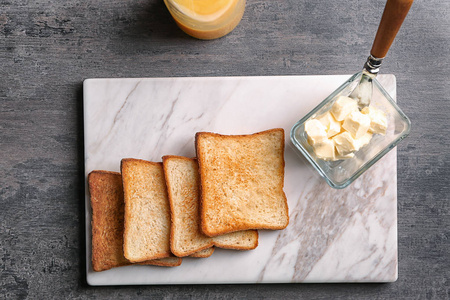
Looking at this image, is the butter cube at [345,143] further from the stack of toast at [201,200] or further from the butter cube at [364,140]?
the stack of toast at [201,200]

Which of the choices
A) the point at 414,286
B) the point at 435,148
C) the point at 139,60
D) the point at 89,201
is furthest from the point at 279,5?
the point at 414,286

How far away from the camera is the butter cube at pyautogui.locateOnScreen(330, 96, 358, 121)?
1094 mm

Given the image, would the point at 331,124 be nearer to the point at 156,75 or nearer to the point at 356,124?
the point at 356,124

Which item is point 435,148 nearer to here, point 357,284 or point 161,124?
point 357,284

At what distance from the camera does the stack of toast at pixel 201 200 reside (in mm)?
1238

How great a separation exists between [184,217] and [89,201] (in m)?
0.33

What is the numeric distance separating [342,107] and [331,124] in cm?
5

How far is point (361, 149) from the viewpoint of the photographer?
1.19 metres

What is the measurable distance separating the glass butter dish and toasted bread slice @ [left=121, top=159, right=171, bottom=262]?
0.45 metres

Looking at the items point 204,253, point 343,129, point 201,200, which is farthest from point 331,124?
point 204,253

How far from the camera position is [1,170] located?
136 centimetres

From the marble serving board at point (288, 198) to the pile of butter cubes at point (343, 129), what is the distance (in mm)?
185

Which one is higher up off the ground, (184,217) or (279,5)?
(279,5)

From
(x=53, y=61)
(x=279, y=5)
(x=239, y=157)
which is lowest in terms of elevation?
(x=239, y=157)
